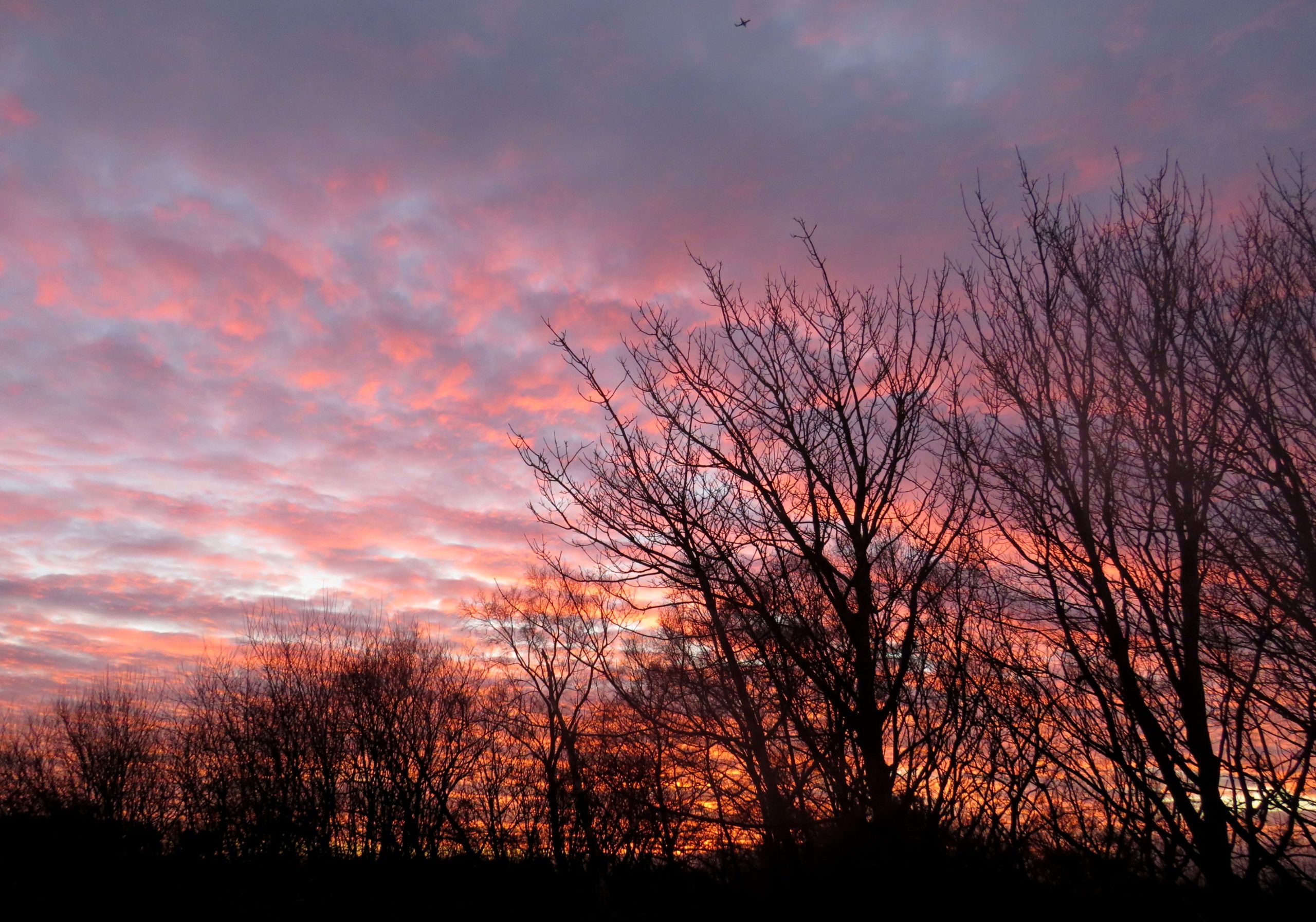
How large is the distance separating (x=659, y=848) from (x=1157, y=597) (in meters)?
6.32

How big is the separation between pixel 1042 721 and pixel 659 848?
5451 mm

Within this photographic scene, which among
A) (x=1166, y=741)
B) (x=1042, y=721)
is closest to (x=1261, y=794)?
(x=1166, y=741)

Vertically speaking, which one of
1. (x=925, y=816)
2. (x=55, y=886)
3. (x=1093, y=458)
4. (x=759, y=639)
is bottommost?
(x=55, y=886)

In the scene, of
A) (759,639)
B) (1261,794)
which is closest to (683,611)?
(759,639)

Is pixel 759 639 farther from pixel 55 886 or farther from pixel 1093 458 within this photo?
pixel 55 886

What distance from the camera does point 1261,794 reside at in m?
4.38

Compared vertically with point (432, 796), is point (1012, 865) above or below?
above

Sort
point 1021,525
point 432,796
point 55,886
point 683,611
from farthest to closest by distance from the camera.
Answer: point 432,796 < point 55,886 < point 683,611 < point 1021,525

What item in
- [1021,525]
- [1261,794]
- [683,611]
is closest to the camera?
[1261,794]

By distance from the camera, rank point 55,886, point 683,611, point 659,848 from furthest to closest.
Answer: point 55,886
point 659,848
point 683,611

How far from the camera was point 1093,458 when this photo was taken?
511cm

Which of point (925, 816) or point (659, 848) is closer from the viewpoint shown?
point (925, 816)

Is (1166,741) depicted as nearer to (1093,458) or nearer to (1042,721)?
(1042,721)

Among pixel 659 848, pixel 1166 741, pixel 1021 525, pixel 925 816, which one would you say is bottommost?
pixel 659 848
